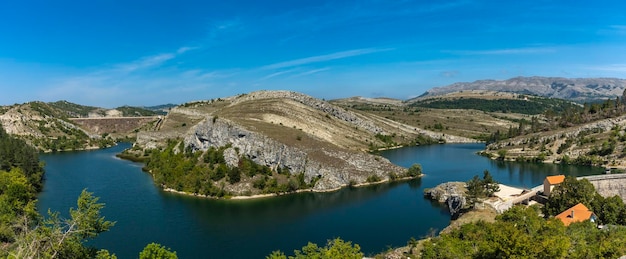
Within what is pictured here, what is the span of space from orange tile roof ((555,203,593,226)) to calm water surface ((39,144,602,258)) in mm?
14765

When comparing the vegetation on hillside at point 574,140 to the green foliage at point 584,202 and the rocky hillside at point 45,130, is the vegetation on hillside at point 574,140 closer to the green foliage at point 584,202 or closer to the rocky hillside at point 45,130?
the green foliage at point 584,202

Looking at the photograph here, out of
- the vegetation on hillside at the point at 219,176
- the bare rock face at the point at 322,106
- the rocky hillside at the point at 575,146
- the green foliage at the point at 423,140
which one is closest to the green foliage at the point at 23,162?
the vegetation on hillside at the point at 219,176

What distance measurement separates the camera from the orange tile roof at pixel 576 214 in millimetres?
48500

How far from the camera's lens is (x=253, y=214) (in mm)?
64188

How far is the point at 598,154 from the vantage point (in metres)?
109

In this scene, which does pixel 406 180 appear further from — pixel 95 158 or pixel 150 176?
pixel 95 158

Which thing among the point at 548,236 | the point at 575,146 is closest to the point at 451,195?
the point at 548,236

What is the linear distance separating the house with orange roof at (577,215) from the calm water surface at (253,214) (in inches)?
582

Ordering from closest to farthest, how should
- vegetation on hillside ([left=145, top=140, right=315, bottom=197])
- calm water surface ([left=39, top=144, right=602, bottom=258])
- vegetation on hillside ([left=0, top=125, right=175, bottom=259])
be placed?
vegetation on hillside ([left=0, top=125, right=175, bottom=259]) < calm water surface ([left=39, top=144, right=602, bottom=258]) < vegetation on hillside ([left=145, top=140, right=315, bottom=197])

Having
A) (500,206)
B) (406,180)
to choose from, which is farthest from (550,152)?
(500,206)

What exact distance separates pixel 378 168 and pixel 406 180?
6.31 m

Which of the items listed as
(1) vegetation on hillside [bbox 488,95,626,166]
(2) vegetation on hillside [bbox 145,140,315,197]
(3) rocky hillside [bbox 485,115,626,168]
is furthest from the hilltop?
(1) vegetation on hillside [bbox 488,95,626,166]

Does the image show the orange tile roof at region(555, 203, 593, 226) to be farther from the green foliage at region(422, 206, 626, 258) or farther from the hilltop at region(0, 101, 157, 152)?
the hilltop at region(0, 101, 157, 152)

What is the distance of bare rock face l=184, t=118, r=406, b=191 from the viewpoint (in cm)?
8300
